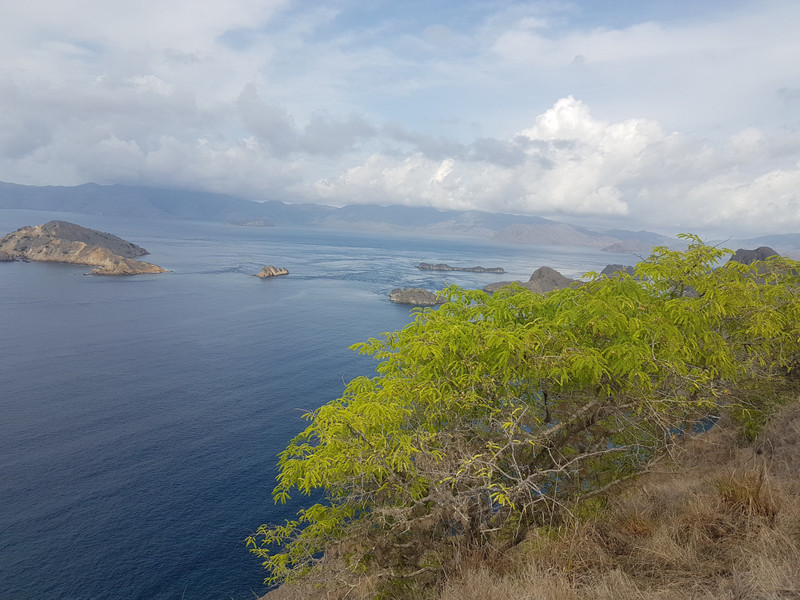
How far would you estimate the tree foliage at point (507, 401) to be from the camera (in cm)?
865

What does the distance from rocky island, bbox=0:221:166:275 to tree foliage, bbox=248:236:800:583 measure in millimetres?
140720

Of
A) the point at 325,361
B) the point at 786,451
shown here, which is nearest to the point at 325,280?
the point at 325,361

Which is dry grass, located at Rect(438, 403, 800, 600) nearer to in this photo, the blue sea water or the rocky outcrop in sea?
the blue sea water

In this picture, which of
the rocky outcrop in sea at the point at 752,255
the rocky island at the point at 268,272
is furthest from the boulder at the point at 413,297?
the rocky outcrop in sea at the point at 752,255

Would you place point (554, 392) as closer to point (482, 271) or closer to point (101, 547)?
point (101, 547)

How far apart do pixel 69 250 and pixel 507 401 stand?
17438 cm

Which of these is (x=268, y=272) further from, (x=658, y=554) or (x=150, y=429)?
(x=658, y=554)

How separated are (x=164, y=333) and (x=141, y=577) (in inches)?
2021

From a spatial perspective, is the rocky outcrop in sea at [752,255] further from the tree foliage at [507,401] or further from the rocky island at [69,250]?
the rocky island at [69,250]

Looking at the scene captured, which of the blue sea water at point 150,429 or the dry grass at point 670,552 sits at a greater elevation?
the dry grass at point 670,552

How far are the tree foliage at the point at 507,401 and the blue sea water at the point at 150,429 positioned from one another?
45.6 feet

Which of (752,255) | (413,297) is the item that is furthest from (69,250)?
(752,255)

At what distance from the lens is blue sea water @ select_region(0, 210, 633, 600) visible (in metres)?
25.0

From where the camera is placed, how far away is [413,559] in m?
9.69
